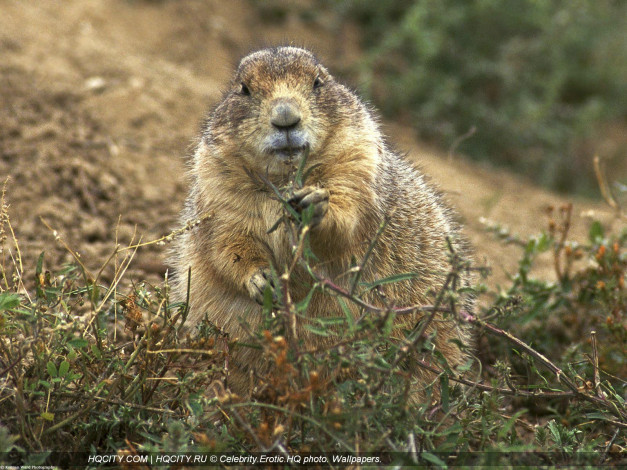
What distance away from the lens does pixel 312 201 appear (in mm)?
3371

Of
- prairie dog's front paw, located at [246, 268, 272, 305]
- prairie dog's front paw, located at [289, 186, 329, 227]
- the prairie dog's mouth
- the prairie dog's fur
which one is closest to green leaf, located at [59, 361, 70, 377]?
the prairie dog's fur

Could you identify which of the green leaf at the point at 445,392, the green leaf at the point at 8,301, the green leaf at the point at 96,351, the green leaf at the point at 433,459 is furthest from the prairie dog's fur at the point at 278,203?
the green leaf at the point at 433,459

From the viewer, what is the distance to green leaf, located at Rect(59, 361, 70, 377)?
3.07 metres

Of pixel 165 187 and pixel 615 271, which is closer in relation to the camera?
pixel 615 271

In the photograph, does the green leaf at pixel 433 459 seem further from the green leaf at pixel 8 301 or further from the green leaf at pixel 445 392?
the green leaf at pixel 8 301

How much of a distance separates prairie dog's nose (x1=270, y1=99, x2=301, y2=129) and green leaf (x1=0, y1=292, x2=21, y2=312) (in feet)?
4.76

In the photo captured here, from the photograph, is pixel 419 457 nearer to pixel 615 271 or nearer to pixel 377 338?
pixel 377 338

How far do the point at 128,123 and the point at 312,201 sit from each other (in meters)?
3.98

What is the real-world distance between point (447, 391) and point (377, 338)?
434mm

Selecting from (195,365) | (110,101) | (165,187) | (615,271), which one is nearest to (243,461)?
(195,365)

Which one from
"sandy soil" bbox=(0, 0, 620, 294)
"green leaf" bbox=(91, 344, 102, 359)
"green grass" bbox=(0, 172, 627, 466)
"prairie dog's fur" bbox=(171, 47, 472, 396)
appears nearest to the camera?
"green grass" bbox=(0, 172, 627, 466)

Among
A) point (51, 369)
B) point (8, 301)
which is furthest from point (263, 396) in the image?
point (8, 301)

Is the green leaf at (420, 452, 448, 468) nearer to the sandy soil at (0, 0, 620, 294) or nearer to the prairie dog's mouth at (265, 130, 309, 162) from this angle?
the prairie dog's mouth at (265, 130, 309, 162)

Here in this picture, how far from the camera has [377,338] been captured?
288 centimetres
